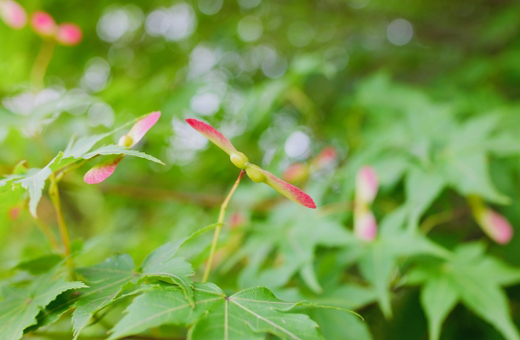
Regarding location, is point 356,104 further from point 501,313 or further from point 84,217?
point 84,217

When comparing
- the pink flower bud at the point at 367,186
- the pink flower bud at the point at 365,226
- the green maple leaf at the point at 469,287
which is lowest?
the green maple leaf at the point at 469,287

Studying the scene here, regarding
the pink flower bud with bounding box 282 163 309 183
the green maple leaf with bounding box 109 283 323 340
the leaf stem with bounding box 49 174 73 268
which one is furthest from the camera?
the pink flower bud with bounding box 282 163 309 183

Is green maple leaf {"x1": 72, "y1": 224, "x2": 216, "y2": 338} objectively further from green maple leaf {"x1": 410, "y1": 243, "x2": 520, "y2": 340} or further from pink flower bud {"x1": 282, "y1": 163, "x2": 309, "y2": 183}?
pink flower bud {"x1": 282, "y1": 163, "x2": 309, "y2": 183}

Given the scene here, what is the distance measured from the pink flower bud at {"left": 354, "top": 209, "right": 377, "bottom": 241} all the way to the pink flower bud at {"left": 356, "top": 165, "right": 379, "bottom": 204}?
26 millimetres

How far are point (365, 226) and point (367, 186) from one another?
8 cm

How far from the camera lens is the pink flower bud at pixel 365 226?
27.0 inches

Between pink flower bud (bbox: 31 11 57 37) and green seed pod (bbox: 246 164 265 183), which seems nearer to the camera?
green seed pod (bbox: 246 164 265 183)

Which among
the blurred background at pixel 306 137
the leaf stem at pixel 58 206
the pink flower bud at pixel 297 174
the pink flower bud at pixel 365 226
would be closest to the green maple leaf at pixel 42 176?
the leaf stem at pixel 58 206

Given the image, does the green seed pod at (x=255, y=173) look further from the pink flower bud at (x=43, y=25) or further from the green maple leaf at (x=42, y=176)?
the pink flower bud at (x=43, y=25)

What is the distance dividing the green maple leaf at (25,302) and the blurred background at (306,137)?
10 cm

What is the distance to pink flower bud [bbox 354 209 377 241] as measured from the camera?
0.69 m

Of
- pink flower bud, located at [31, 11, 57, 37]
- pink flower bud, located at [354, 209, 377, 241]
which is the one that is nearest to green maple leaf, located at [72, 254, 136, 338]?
pink flower bud, located at [354, 209, 377, 241]

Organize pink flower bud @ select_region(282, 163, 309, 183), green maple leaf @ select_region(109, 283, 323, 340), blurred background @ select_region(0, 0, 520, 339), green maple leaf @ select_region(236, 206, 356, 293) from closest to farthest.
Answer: green maple leaf @ select_region(109, 283, 323, 340)
green maple leaf @ select_region(236, 206, 356, 293)
blurred background @ select_region(0, 0, 520, 339)
pink flower bud @ select_region(282, 163, 309, 183)

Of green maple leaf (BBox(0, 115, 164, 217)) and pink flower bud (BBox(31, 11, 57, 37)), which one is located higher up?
pink flower bud (BBox(31, 11, 57, 37))
